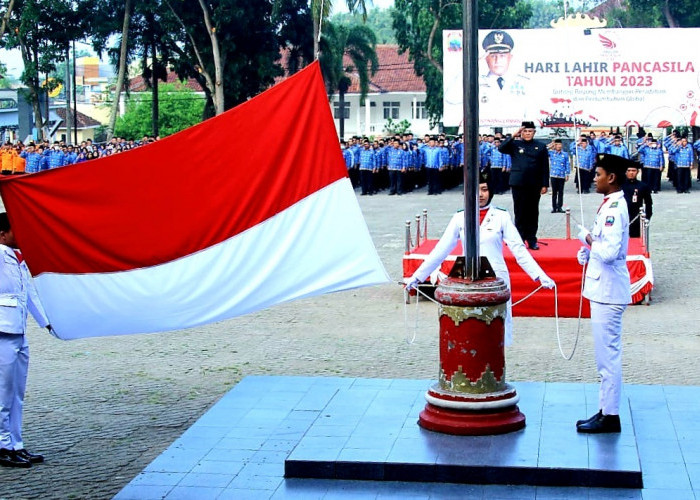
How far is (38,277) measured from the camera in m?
6.92

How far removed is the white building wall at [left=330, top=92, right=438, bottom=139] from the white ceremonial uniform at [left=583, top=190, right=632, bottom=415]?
76.5 m

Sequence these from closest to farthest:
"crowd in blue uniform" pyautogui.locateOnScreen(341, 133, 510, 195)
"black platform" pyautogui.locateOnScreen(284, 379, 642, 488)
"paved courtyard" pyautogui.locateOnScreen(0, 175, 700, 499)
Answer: "black platform" pyautogui.locateOnScreen(284, 379, 642, 488) → "paved courtyard" pyautogui.locateOnScreen(0, 175, 700, 499) → "crowd in blue uniform" pyautogui.locateOnScreen(341, 133, 510, 195)

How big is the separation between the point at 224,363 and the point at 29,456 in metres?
3.31

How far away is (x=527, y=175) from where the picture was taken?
14.1m

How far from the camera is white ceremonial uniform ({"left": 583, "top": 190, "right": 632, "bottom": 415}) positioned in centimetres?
744

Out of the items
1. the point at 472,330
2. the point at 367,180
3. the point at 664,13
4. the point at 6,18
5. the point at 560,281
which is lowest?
the point at 560,281

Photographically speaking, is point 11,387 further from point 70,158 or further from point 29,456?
point 70,158

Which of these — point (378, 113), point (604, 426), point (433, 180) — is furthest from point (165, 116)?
point (604, 426)

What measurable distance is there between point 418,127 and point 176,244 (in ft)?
258

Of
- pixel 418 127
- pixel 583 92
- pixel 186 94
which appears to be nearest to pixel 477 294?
pixel 583 92

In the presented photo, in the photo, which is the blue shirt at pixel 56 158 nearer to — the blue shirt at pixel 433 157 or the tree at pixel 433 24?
the blue shirt at pixel 433 157

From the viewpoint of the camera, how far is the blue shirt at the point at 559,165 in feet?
87.1

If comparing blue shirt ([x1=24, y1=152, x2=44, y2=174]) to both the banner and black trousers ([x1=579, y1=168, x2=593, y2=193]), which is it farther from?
black trousers ([x1=579, y1=168, x2=593, y2=193])

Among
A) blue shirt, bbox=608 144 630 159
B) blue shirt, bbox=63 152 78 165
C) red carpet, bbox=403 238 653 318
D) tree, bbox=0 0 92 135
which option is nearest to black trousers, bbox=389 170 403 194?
blue shirt, bbox=608 144 630 159
